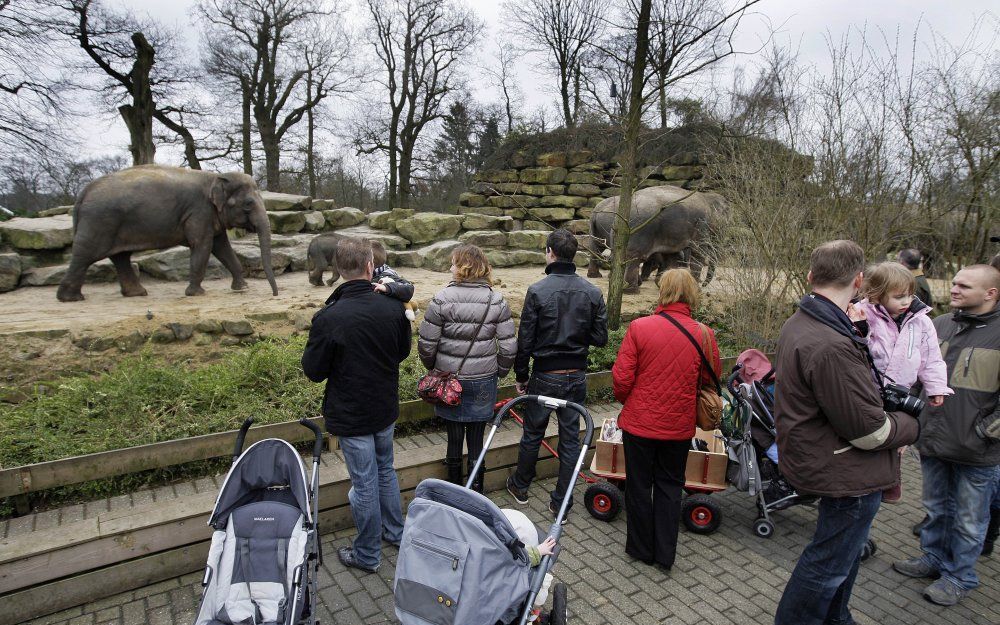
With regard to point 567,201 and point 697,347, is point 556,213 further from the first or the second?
point 697,347

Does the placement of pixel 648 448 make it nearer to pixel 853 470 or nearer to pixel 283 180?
pixel 853 470

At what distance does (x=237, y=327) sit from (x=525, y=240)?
847 cm

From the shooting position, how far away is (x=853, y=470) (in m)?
2.85

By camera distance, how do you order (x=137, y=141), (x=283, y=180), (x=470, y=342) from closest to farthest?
(x=470, y=342), (x=137, y=141), (x=283, y=180)

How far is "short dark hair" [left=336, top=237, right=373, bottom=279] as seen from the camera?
141 inches

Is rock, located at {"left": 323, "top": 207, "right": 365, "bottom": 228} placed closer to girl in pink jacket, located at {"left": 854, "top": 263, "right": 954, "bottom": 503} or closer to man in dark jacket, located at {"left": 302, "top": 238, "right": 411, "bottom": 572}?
man in dark jacket, located at {"left": 302, "top": 238, "right": 411, "bottom": 572}

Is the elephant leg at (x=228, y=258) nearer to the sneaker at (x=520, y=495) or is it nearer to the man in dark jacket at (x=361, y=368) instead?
the sneaker at (x=520, y=495)

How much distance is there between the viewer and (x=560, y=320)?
438 cm

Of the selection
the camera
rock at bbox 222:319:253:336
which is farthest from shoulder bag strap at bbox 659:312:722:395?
rock at bbox 222:319:253:336

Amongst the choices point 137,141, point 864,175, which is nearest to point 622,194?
point 864,175

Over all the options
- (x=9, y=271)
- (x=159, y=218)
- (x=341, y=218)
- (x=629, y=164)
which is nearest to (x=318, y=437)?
(x=629, y=164)

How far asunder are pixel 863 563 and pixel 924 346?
1740 millimetres

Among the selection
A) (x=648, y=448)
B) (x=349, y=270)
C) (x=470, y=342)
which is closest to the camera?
(x=349, y=270)

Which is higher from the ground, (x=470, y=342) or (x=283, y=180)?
(x=283, y=180)
